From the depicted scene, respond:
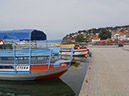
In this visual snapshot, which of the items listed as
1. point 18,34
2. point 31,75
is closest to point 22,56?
point 31,75

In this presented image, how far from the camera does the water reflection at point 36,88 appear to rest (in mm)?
8332

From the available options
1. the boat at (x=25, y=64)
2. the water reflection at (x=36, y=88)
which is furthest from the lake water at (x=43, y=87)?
the boat at (x=25, y=64)

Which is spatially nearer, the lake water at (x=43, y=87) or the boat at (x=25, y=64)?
the lake water at (x=43, y=87)

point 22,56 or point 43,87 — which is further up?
point 22,56

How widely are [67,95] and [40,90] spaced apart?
1.78 meters

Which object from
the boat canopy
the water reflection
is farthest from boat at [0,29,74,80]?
the water reflection

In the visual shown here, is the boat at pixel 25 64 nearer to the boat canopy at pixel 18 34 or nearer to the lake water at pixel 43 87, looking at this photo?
the boat canopy at pixel 18 34

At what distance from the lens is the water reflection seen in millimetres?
8332

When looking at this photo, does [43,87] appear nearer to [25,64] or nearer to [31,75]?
[31,75]

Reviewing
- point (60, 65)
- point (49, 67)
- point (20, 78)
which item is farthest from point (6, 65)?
point (60, 65)

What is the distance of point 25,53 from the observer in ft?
30.3

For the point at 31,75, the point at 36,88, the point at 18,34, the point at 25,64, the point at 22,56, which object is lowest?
the point at 36,88

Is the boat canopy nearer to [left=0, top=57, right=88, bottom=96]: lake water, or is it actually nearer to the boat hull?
the boat hull

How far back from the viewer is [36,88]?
904cm
